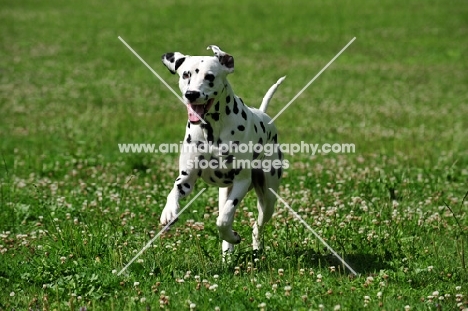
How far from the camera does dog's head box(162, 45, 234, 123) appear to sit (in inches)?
297

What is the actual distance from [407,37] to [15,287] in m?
36.4

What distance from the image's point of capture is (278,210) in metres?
10.8

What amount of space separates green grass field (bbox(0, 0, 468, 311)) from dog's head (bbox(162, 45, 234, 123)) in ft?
5.13

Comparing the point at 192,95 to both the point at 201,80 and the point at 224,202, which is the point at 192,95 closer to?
the point at 201,80

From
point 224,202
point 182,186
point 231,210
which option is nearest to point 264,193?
point 224,202

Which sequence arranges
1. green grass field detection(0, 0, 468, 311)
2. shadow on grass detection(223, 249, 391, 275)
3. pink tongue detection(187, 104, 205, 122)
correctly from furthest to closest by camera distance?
shadow on grass detection(223, 249, 391, 275), pink tongue detection(187, 104, 205, 122), green grass field detection(0, 0, 468, 311)

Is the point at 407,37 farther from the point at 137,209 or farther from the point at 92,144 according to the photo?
the point at 137,209

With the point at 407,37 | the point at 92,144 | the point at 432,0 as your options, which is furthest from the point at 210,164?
the point at 432,0

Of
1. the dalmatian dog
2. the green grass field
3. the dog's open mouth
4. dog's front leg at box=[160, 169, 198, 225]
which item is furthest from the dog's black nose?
the green grass field

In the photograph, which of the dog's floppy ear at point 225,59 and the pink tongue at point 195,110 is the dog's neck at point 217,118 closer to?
the dog's floppy ear at point 225,59

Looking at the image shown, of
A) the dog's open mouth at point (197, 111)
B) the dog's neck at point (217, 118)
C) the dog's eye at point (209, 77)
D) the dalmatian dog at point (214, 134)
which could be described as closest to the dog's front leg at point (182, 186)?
the dalmatian dog at point (214, 134)

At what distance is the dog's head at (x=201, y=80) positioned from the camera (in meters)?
7.55

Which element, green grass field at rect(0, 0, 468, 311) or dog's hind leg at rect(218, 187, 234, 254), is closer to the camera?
green grass field at rect(0, 0, 468, 311)

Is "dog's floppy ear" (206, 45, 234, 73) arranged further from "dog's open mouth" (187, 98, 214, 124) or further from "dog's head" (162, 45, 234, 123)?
"dog's open mouth" (187, 98, 214, 124)
